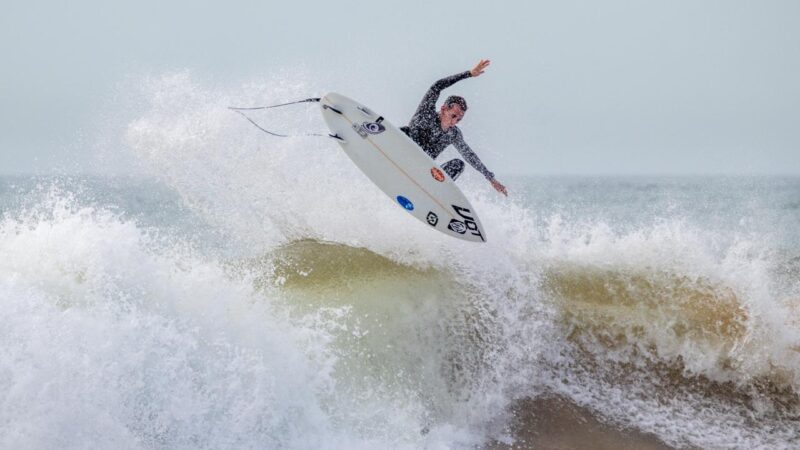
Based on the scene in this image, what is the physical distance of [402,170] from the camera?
23.5ft

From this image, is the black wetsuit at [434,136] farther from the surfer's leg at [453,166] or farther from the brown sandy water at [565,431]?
the brown sandy water at [565,431]

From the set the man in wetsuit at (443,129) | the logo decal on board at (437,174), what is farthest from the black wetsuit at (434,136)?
the logo decal on board at (437,174)

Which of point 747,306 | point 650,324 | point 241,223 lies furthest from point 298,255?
point 747,306

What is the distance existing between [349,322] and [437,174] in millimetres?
1949

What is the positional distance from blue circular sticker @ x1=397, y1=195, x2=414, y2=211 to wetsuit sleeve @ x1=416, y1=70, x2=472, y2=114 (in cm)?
Result: 94

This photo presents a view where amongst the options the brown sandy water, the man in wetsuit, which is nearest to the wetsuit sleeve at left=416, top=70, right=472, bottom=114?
the man in wetsuit

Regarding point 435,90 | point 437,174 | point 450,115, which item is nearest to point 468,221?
point 437,174

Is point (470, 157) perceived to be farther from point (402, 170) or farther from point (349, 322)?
point (349, 322)

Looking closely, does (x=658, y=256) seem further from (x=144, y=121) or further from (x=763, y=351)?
(x=144, y=121)

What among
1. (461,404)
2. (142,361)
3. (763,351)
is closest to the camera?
(142,361)

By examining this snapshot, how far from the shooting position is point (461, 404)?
5617 mm

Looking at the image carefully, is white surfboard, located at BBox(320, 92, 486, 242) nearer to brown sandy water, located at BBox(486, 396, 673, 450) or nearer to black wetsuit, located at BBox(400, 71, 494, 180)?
black wetsuit, located at BBox(400, 71, 494, 180)

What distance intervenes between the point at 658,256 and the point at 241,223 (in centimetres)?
497

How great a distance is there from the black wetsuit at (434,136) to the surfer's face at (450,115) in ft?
0.15
